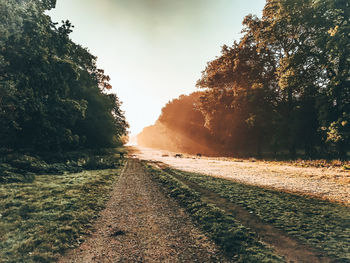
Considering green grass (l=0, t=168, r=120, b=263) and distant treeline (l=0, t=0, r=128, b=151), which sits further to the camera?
distant treeline (l=0, t=0, r=128, b=151)

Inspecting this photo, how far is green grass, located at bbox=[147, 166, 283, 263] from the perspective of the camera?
4.05m

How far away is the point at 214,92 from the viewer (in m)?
35.5

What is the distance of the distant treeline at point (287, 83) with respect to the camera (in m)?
17.2

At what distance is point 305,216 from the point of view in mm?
6012

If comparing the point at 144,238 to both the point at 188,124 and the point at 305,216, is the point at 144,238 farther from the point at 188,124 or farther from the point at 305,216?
the point at 188,124

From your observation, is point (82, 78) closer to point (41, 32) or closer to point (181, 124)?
point (41, 32)

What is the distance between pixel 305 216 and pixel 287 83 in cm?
1784

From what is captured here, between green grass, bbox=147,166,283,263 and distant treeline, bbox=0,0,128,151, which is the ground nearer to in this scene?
green grass, bbox=147,166,283,263

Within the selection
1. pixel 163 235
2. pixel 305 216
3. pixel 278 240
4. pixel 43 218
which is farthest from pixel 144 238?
pixel 305 216

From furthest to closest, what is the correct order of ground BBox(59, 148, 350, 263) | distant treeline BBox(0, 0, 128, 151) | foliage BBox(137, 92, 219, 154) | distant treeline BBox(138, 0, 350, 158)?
1. foliage BBox(137, 92, 219, 154)
2. distant treeline BBox(138, 0, 350, 158)
3. distant treeline BBox(0, 0, 128, 151)
4. ground BBox(59, 148, 350, 263)

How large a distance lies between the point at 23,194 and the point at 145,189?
5.39m

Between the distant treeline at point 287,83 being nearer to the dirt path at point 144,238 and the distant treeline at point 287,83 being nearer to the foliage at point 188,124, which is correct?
the foliage at point 188,124

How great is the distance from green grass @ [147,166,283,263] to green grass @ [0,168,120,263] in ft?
11.2

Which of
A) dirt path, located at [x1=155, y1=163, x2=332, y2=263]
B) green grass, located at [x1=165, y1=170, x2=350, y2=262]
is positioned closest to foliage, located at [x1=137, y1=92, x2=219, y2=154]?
green grass, located at [x1=165, y1=170, x2=350, y2=262]
